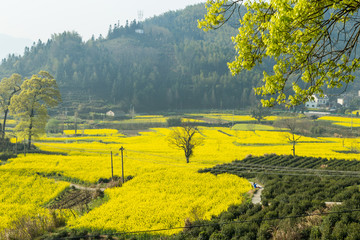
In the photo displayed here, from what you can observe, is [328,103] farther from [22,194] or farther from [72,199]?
[22,194]

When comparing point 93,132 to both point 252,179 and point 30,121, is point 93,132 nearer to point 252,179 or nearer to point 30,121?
point 30,121

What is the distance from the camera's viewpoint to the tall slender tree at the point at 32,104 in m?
50.0

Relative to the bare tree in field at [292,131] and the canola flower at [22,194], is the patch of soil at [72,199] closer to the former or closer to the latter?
the canola flower at [22,194]

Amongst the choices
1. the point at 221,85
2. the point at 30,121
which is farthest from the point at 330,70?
the point at 221,85

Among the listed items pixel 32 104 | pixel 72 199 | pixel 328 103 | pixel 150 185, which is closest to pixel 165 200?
pixel 150 185

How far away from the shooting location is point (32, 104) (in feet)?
168

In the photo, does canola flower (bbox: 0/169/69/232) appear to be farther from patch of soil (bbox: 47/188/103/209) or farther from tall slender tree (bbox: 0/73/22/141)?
tall slender tree (bbox: 0/73/22/141)

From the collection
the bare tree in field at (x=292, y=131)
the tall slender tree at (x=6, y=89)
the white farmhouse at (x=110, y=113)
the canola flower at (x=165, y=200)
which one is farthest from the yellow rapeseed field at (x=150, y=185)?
the white farmhouse at (x=110, y=113)

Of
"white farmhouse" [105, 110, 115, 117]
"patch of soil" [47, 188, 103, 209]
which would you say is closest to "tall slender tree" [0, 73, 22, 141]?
"patch of soil" [47, 188, 103, 209]

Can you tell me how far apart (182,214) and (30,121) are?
38.8m

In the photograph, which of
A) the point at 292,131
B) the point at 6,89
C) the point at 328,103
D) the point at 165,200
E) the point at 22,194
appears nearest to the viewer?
the point at 165,200

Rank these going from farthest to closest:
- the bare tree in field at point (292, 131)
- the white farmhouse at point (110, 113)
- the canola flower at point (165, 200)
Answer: the white farmhouse at point (110, 113) → the bare tree in field at point (292, 131) → the canola flower at point (165, 200)

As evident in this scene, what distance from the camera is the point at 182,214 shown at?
2188 centimetres

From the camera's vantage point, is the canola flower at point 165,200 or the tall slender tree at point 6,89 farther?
the tall slender tree at point 6,89
